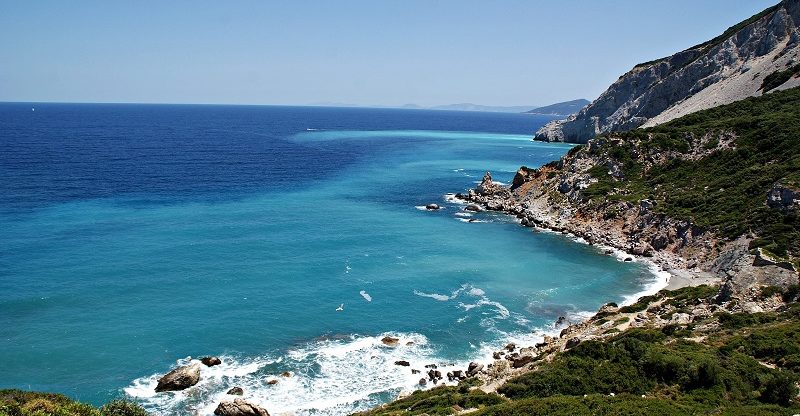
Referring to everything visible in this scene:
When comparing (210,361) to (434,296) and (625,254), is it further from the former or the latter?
(625,254)

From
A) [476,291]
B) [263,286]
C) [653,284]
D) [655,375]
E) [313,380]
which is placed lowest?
[313,380]

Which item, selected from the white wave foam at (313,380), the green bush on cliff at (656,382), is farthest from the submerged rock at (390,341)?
the green bush on cliff at (656,382)

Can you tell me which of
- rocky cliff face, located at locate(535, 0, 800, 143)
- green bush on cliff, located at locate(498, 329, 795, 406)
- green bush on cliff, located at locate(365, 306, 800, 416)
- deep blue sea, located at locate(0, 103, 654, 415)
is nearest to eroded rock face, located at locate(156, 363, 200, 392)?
deep blue sea, located at locate(0, 103, 654, 415)

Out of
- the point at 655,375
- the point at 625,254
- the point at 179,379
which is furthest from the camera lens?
the point at 625,254

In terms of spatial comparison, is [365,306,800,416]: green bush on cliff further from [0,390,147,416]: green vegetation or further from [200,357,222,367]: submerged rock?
[200,357,222,367]: submerged rock

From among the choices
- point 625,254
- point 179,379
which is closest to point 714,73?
point 625,254

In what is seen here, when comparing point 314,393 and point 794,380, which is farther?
point 314,393

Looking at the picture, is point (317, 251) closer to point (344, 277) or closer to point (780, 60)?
point (344, 277)

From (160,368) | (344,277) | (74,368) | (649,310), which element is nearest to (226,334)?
(160,368)
